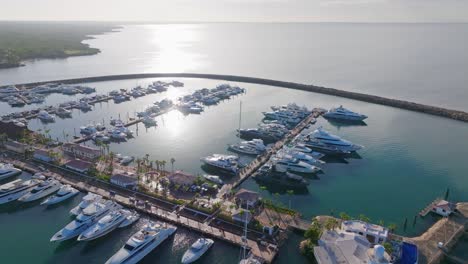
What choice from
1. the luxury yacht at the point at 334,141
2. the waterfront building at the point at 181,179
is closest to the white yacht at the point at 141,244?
the waterfront building at the point at 181,179

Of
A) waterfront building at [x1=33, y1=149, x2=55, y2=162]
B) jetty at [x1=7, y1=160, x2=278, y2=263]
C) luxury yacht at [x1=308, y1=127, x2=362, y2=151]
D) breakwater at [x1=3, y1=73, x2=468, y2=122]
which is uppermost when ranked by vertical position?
breakwater at [x1=3, y1=73, x2=468, y2=122]

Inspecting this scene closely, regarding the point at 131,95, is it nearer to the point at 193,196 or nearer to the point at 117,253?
the point at 193,196

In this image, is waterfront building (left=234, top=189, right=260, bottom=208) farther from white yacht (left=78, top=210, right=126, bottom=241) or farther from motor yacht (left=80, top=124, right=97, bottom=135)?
motor yacht (left=80, top=124, right=97, bottom=135)

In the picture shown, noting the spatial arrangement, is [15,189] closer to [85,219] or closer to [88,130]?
[85,219]

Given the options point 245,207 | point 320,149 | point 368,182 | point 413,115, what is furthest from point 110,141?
point 413,115

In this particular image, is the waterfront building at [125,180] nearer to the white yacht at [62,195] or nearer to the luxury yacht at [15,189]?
the white yacht at [62,195]

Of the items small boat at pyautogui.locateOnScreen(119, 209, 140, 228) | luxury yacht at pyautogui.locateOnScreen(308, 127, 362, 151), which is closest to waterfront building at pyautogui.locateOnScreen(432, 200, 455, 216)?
luxury yacht at pyautogui.locateOnScreen(308, 127, 362, 151)

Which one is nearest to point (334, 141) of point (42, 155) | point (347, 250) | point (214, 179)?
point (214, 179)
